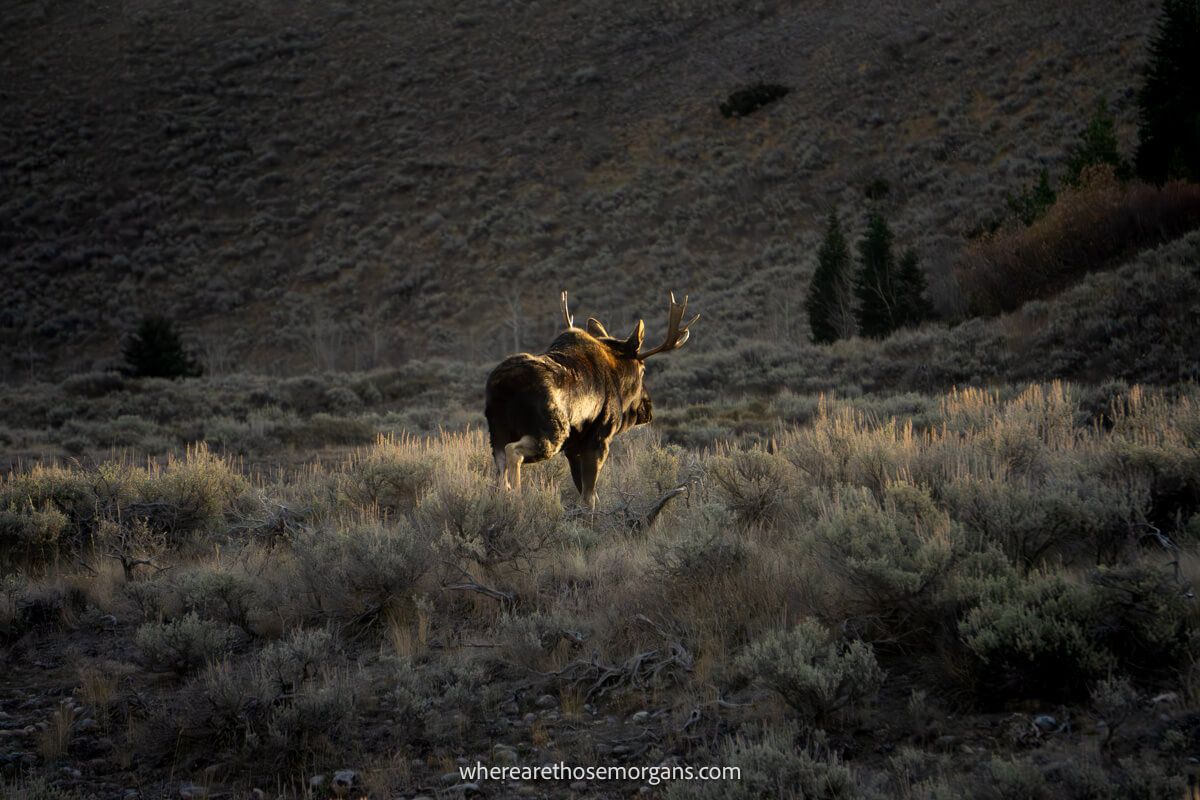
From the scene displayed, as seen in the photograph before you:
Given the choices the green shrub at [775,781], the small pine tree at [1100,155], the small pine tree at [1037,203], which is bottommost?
the green shrub at [775,781]

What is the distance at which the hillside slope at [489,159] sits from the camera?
38000 millimetres

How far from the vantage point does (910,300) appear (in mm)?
23359

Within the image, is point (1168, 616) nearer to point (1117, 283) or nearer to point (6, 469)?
point (6, 469)

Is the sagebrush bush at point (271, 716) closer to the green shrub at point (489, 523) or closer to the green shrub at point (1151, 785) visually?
the green shrub at point (489, 523)

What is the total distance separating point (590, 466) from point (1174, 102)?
2222 centimetres

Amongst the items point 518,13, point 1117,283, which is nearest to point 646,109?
point 518,13

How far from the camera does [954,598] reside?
418 cm

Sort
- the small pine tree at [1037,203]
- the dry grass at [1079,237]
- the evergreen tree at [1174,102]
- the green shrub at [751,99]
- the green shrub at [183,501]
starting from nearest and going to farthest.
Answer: the green shrub at [183,501], the dry grass at [1079,237], the evergreen tree at [1174,102], the small pine tree at [1037,203], the green shrub at [751,99]

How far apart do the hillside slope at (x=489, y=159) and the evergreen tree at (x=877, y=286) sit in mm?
5179

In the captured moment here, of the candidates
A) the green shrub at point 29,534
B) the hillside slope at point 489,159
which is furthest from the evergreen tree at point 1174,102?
the green shrub at point 29,534

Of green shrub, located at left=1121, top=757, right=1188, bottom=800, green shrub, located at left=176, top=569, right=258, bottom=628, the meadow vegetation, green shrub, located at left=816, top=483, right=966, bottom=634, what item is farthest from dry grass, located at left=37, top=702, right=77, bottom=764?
green shrub, located at left=1121, top=757, right=1188, bottom=800

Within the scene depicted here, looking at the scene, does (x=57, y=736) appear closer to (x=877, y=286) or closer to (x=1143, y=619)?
(x=1143, y=619)

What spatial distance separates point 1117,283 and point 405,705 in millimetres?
17922

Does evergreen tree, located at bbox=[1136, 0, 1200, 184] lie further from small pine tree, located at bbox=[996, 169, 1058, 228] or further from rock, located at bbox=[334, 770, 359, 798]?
rock, located at bbox=[334, 770, 359, 798]
